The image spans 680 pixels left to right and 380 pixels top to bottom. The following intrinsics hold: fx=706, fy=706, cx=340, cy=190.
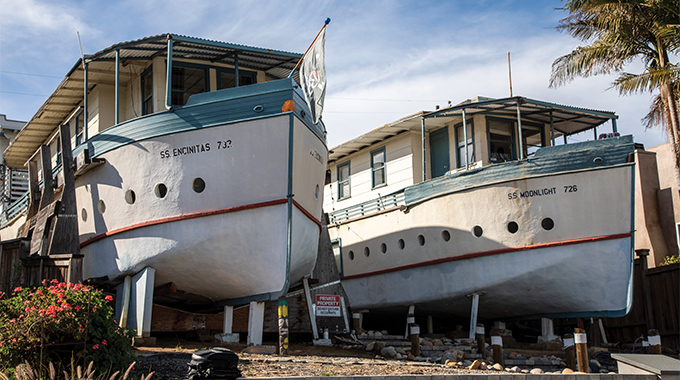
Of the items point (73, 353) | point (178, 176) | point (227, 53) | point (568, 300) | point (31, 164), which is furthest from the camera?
point (31, 164)

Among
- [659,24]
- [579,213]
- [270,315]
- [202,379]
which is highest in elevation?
[659,24]

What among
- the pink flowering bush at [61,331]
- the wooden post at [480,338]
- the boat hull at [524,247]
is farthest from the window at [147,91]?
the wooden post at [480,338]

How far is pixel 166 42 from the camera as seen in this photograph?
1518cm

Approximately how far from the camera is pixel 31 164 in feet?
62.4

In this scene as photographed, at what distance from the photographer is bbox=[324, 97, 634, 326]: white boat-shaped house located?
17.0 meters

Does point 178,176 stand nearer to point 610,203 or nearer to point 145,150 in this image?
point 145,150

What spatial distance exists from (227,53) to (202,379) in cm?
895

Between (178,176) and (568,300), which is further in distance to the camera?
(568,300)

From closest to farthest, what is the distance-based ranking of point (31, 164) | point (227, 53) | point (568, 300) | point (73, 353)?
point (73, 353) → point (227, 53) → point (568, 300) → point (31, 164)

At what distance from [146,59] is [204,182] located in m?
3.77

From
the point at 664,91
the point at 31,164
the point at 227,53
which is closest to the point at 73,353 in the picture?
the point at 227,53

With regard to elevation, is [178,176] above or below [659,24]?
below

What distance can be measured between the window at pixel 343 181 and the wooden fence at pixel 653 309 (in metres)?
9.60

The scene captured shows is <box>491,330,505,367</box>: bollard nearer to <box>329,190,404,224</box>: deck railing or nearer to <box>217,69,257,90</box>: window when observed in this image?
<box>329,190,404,224</box>: deck railing
